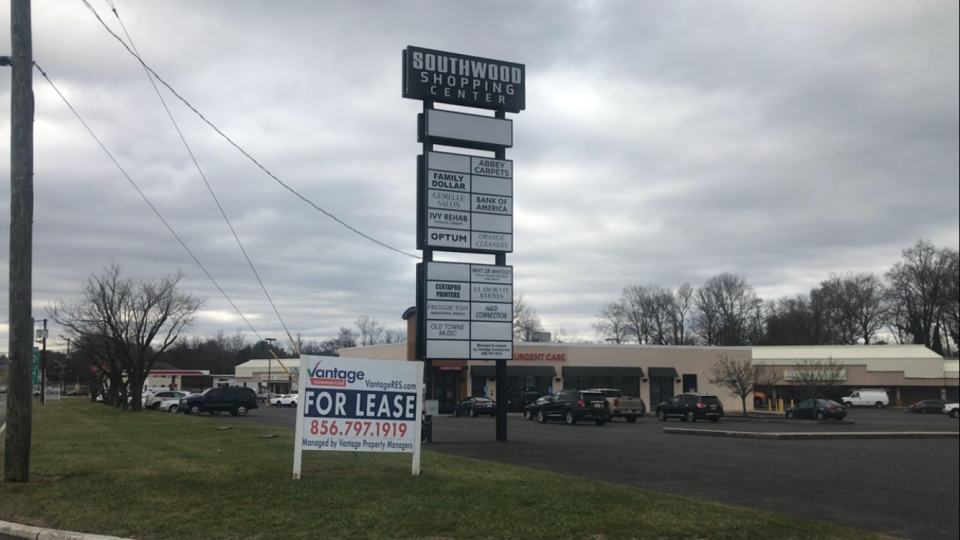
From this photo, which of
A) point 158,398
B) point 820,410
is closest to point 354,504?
point 820,410

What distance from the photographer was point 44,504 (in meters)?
9.84

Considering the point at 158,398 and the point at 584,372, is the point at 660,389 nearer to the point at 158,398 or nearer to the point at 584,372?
the point at 584,372

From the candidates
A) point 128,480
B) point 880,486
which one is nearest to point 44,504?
point 128,480

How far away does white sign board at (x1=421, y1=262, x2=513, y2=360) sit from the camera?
18750 millimetres

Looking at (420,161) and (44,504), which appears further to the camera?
(420,161)

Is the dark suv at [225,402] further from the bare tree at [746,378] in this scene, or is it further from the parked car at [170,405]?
the bare tree at [746,378]

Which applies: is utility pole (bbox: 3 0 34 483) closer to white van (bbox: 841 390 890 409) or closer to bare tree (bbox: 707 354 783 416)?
Result: white van (bbox: 841 390 890 409)

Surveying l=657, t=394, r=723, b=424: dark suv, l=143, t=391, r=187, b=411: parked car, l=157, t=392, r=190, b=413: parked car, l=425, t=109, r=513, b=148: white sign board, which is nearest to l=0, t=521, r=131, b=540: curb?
l=425, t=109, r=513, b=148: white sign board

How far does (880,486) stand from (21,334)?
13.4 m

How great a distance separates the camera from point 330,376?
11.3 meters

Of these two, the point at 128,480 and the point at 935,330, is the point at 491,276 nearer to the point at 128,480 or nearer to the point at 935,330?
the point at 128,480

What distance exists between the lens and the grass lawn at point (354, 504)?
7.90 meters

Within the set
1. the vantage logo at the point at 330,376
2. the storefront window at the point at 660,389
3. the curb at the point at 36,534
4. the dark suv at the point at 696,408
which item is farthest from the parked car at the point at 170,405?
the curb at the point at 36,534

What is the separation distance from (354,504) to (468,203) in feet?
36.6
